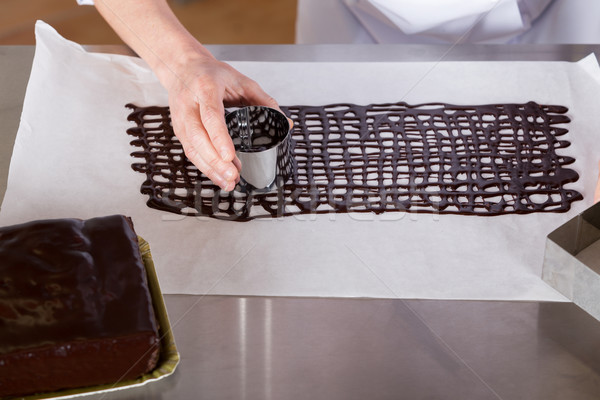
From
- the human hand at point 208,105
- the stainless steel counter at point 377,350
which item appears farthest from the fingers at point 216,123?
the stainless steel counter at point 377,350

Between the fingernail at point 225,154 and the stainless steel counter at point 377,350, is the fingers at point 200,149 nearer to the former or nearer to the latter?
the fingernail at point 225,154

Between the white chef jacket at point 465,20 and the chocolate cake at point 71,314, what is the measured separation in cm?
79

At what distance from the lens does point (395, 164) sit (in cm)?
107

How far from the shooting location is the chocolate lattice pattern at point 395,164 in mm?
1018

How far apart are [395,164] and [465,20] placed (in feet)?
1.37

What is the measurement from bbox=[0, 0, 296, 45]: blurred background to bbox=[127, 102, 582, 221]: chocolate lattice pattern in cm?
144

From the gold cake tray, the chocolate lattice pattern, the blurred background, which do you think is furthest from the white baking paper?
the blurred background

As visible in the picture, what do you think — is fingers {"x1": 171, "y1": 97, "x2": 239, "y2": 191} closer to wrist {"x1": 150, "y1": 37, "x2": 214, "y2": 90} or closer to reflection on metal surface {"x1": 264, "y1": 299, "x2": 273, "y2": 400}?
wrist {"x1": 150, "y1": 37, "x2": 214, "y2": 90}

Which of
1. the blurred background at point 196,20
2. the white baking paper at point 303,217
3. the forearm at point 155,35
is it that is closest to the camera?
the white baking paper at point 303,217

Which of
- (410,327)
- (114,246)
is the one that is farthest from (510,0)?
(114,246)

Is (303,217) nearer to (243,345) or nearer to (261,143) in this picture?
(261,143)

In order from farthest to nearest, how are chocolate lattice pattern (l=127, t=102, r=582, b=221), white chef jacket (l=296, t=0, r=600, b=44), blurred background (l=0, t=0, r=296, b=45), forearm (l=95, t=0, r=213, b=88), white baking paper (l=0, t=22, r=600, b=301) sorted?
blurred background (l=0, t=0, r=296, b=45) → white chef jacket (l=296, t=0, r=600, b=44) → forearm (l=95, t=0, r=213, b=88) → chocolate lattice pattern (l=127, t=102, r=582, b=221) → white baking paper (l=0, t=22, r=600, b=301)

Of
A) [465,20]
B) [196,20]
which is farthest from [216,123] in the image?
[196,20]

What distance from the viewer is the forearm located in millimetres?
1127
